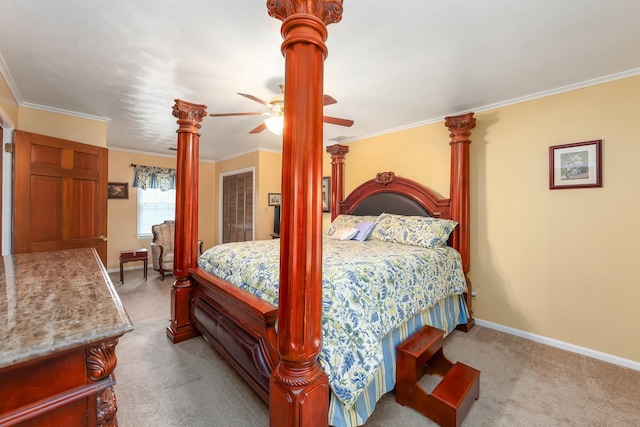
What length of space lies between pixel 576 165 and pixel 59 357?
3.52 meters

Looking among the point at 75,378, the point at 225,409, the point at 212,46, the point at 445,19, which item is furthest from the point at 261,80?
the point at 225,409

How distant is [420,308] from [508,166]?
1832 mm

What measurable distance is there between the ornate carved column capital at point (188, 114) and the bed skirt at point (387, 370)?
2.48m

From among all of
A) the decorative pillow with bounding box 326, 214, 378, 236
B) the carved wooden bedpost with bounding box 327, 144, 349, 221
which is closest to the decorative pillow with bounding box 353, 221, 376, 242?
the decorative pillow with bounding box 326, 214, 378, 236

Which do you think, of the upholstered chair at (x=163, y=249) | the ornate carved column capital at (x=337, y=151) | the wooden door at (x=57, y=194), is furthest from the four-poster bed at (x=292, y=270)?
the upholstered chair at (x=163, y=249)

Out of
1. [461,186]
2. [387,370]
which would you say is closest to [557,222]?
[461,186]

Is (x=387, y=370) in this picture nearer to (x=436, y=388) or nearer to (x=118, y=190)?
(x=436, y=388)

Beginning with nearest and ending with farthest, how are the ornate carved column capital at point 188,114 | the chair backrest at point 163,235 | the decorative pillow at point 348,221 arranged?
the ornate carved column capital at point 188,114, the decorative pillow at point 348,221, the chair backrest at point 163,235

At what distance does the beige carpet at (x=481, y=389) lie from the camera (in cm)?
165

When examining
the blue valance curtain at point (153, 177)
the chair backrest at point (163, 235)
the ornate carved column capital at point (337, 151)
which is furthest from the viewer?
the blue valance curtain at point (153, 177)

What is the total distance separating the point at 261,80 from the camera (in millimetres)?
2379

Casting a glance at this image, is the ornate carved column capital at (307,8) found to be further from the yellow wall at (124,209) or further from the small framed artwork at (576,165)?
the yellow wall at (124,209)

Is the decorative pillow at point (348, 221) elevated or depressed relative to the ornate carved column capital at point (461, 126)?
depressed

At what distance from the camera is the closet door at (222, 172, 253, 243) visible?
5398 millimetres
